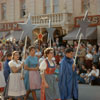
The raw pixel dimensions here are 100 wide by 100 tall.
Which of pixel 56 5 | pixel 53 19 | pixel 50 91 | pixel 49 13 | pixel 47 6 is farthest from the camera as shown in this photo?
pixel 47 6

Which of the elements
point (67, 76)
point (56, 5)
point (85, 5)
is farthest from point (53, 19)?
point (67, 76)

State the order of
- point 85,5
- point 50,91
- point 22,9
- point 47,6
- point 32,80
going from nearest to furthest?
point 50,91, point 32,80, point 85,5, point 47,6, point 22,9

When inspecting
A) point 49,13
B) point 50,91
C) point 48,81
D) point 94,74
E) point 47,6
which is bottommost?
point 94,74

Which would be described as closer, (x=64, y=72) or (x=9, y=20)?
(x=64, y=72)

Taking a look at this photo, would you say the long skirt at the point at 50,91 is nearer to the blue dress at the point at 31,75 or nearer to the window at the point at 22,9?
the blue dress at the point at 31,75

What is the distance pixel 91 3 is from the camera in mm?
22078

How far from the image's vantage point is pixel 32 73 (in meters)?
8.55

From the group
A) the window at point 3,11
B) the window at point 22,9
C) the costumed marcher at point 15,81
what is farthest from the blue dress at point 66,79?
the window at point 3,11

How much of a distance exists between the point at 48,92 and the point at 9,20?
20.6 m

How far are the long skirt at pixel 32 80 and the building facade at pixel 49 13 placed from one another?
1327 cm

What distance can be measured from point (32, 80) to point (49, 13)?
52.4 feet

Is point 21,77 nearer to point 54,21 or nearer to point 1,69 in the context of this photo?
point 1,69

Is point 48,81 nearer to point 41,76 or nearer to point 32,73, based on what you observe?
point 41,76

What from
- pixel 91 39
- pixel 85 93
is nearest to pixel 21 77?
pixel 85 93
